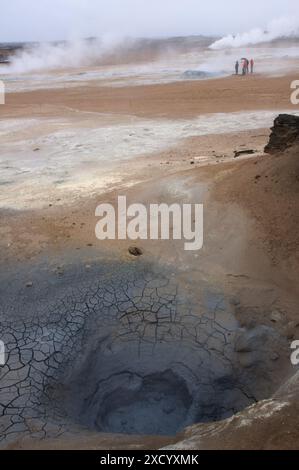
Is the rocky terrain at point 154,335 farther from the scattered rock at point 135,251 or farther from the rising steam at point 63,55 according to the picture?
the rising steam at point 63,55

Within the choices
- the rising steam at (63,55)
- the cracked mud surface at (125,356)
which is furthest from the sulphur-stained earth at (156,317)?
the rising steam at (63,55)

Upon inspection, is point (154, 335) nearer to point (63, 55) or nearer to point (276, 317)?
point (276, 317)

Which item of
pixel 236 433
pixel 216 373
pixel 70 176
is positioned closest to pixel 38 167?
pixel 70 176

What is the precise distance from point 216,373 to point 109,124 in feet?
29.7

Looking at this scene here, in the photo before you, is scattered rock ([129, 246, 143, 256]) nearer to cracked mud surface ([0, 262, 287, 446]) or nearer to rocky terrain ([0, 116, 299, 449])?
rocky terrain ([0, 116, 299, 449])

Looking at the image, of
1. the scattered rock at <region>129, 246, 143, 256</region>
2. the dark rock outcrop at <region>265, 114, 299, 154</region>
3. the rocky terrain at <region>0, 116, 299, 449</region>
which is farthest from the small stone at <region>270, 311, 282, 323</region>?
the dark rock outcrop at <region>265, 114, 299, 154</region>

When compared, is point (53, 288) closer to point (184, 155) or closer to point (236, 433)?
point (236, 433)

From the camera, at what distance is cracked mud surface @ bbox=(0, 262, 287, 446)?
3.63 metres

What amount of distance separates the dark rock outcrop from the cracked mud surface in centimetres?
244

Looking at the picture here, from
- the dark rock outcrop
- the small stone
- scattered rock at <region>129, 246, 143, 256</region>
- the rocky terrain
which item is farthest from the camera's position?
the dark rock outcrop

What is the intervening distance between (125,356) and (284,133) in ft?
11.6

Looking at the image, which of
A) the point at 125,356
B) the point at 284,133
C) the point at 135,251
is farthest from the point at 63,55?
the point at 125,356

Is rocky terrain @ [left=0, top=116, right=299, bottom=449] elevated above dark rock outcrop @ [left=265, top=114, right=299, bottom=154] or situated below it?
below

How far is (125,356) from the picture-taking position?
4031 mm
